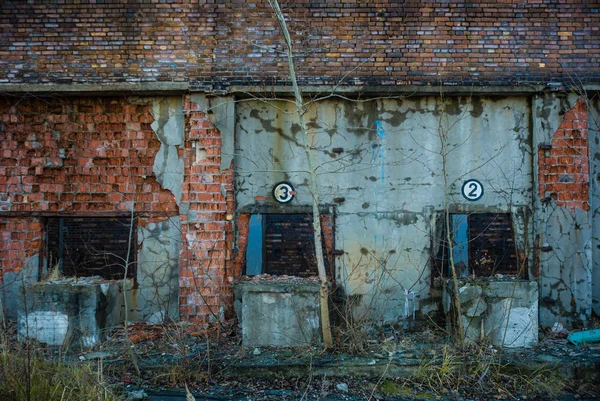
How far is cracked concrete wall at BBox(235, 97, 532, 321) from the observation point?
732 cm

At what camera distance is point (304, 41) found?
7.46 metres

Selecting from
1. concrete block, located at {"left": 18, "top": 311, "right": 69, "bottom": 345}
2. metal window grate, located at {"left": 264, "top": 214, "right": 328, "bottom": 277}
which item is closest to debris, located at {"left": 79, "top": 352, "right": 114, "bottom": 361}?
concrete block, located at {"left": 18, "top": 311, "right": 69, "bottom": 345}

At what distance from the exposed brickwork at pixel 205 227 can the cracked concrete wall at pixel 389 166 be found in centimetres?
36

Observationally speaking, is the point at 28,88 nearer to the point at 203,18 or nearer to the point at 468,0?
the point at 203,18

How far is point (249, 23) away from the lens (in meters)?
7.49

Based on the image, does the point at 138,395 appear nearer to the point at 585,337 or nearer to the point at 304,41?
the point at 304,41

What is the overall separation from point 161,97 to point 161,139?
65 cm

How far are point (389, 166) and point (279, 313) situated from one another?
9.10 ft

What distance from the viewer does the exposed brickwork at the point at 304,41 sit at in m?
7.37

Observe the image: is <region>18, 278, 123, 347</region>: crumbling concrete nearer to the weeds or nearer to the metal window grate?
the weeds

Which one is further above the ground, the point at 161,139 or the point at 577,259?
the point at 161,139

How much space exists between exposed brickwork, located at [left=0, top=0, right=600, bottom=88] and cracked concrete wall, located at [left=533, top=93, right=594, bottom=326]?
653 mm

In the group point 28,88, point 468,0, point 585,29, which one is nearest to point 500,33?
point 468,0

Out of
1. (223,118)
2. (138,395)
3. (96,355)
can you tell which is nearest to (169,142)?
(223,118)
